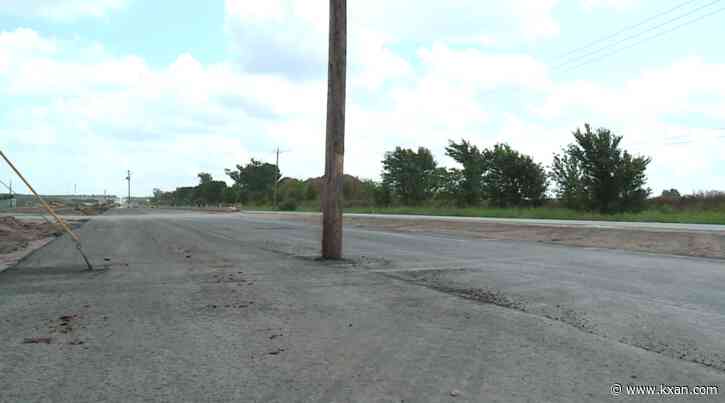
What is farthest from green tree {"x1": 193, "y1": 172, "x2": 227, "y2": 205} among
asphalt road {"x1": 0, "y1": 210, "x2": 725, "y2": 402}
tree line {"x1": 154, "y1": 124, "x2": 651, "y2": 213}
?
→ asphalt road {"x1": 0, "y1": 210, "x2": 725, "y2": 402}

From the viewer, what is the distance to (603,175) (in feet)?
119

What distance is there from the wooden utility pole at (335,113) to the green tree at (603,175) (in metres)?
30.8

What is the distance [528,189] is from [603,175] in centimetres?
914

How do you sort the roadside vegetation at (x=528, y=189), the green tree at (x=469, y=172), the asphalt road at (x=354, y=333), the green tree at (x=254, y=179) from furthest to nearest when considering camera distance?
the green tree at (x=254, y=179)
the green tree at (x=469, y=172)
the roadside vegetation at (x=528, y=189)
the asphalt road at (x=354, y=333)

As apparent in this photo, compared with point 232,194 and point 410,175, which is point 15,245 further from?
point 232,194

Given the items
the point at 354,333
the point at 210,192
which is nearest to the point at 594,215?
the point at 354,333

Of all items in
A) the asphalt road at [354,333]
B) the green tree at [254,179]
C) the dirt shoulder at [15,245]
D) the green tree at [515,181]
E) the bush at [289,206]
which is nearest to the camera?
the asphalt road at [354,333]

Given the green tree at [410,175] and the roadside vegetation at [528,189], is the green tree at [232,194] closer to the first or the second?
the roadside vegetation at [528,189]

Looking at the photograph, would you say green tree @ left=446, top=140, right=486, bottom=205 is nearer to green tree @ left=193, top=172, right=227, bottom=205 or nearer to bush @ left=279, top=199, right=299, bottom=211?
bush @ left=279, top=199, right=299, bottom=211

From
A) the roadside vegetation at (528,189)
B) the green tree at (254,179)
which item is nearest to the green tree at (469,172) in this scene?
the roadside vegetation at (528,189)

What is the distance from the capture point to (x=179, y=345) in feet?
14.4

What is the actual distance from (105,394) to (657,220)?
28.8m

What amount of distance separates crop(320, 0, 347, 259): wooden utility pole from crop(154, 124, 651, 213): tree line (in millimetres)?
30875

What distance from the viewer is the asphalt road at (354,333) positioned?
342 cm
